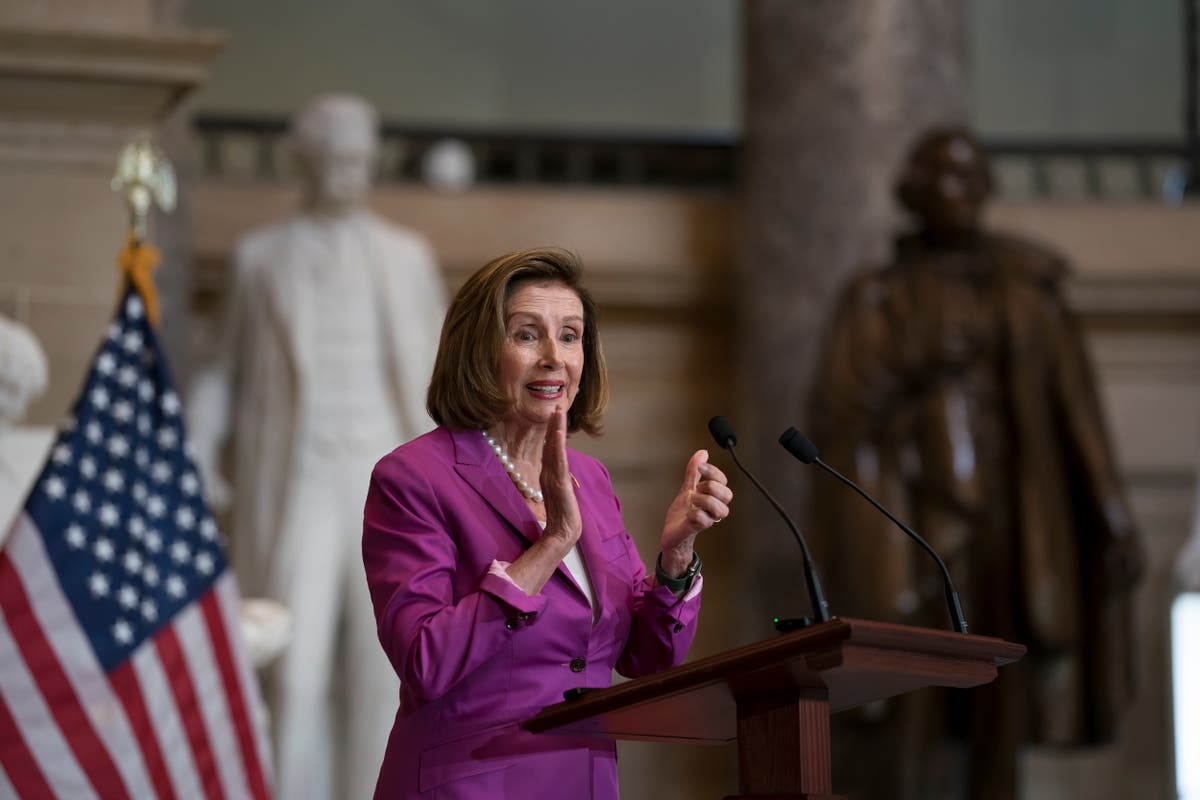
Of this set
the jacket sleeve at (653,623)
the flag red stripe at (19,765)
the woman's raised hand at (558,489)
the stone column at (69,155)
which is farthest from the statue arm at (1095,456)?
the woman's raised hand at (558,489)

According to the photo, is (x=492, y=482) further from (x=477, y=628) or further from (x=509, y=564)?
(x=477, y=628)

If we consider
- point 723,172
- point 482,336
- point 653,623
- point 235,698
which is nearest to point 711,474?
point 653,623

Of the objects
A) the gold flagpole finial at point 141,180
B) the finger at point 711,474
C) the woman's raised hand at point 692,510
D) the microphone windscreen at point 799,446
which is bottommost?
the woman's raised hand at point 692,510

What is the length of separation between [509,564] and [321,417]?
4284mm

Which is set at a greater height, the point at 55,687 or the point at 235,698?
the point at 55,687

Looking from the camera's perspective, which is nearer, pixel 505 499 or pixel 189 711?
pixel 505 499

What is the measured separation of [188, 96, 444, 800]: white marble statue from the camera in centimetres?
660

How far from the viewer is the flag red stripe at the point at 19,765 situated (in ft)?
15.4

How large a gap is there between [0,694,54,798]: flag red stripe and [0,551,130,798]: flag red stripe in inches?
4.1

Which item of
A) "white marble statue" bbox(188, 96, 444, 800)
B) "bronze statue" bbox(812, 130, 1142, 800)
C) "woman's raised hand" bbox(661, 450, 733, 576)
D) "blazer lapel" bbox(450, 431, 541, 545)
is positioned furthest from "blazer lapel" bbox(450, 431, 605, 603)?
"bronze statue" bbox(812, 130, 1142, 800)

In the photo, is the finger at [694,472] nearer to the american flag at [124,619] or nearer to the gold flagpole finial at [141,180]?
the american flag at [124,619]

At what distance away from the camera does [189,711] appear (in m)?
5.14

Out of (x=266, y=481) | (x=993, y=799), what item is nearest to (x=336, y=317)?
(x=266, y=481)

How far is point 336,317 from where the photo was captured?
700 centimetres
